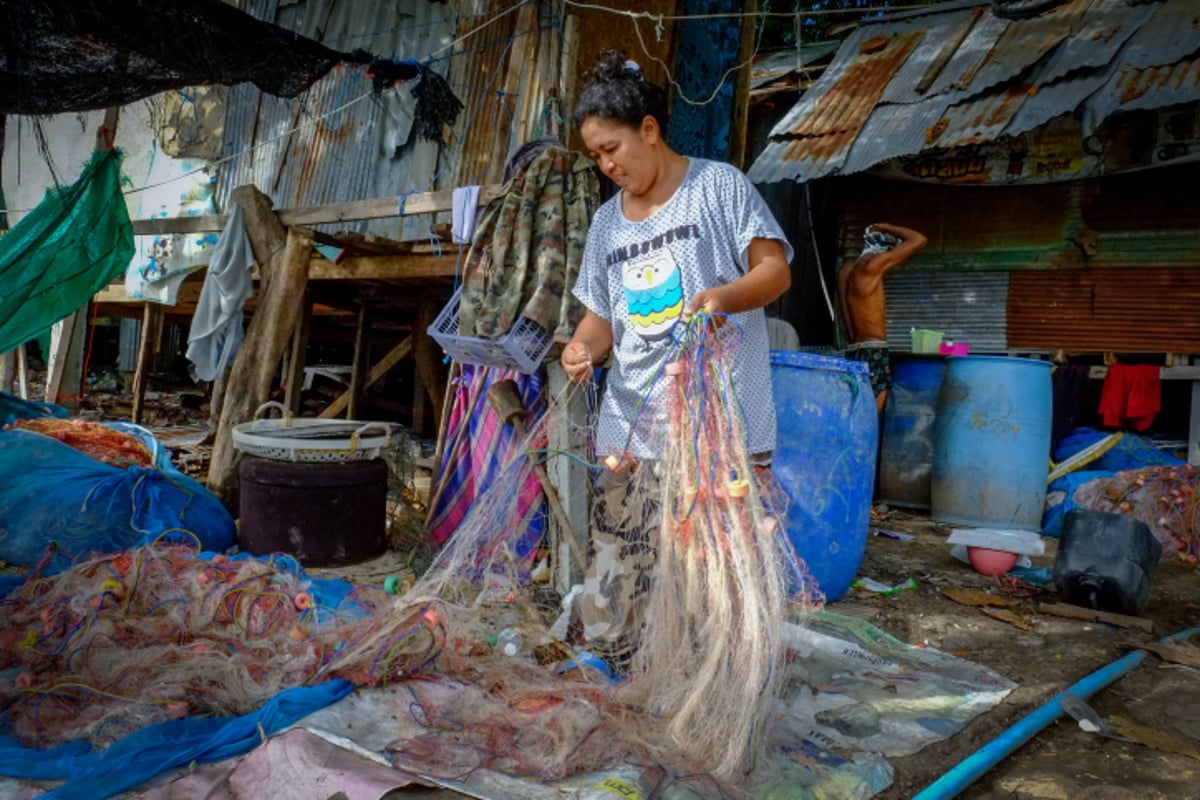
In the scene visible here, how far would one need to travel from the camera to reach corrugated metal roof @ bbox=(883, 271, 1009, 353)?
8047 millimetres

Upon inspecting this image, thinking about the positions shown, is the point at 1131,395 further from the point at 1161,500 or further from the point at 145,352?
the point at 145,352

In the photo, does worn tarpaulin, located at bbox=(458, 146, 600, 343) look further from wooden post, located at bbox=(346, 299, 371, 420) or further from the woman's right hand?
wooden post, located at bbox=(346, 299, 371, 420)

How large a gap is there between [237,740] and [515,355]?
2008mm

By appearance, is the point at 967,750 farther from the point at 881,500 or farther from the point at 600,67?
the point at 881,500

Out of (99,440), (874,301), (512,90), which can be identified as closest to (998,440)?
(874,301)

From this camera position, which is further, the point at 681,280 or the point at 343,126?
the point at 343,126

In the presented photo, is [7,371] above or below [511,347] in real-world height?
below

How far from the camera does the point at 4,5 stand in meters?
3.01

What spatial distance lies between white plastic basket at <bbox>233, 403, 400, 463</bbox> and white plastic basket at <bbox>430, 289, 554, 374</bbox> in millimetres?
1024

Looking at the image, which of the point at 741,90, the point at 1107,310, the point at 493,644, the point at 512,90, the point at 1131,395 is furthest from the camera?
the point at 1107,310

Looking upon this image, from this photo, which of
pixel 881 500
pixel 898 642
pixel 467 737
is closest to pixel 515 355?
pixel 467 737

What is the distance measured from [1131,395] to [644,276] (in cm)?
635

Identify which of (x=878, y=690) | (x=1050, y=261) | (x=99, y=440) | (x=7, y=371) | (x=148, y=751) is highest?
(x=1050, y=261)

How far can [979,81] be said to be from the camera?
730 cm
